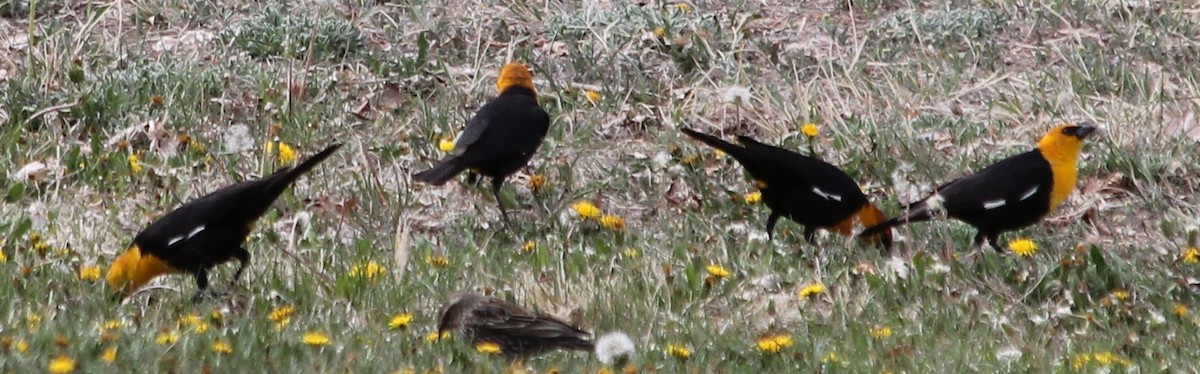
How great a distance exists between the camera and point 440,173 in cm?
805

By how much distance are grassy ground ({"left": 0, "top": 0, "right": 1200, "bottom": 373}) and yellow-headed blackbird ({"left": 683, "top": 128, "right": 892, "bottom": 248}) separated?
0.49 ft

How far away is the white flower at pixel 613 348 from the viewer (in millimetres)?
5676

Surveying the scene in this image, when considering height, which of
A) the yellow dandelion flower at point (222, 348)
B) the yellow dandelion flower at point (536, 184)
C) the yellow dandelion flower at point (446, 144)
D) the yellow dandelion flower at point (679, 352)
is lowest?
the yellow dandelion flower at point (446, 144)

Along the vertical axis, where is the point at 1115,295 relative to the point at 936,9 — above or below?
above

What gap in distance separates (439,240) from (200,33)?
10.8 ft

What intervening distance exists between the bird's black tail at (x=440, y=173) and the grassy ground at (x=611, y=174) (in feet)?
0.90

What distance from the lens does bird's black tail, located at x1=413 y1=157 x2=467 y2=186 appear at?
7988mm

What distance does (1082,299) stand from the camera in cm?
697

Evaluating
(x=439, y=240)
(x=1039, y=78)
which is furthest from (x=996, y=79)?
(x=439, y=240)

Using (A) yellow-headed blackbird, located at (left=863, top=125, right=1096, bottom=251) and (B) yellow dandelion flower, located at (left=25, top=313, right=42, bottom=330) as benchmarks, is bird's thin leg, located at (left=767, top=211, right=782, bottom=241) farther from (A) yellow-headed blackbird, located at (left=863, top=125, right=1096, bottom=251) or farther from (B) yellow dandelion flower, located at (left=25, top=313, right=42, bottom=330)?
(B) yellow dandelion flower, located at (left=25, top=313, right=42, bottom=330)

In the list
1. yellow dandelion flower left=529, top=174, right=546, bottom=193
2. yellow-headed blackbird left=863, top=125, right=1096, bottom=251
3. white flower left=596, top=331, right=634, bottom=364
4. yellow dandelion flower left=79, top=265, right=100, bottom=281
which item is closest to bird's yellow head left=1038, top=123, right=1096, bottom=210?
yellow-headed blackbird left=863, top=125, right=1096, bottom=251

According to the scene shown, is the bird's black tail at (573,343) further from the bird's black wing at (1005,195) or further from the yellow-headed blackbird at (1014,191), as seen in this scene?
the bird's black wing at (1005,195)

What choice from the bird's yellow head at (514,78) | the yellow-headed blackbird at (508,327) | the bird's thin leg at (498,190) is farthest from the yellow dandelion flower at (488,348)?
the bird's yellow head at (514,78)

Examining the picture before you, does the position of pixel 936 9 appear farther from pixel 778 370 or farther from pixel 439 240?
pixel 778 370
